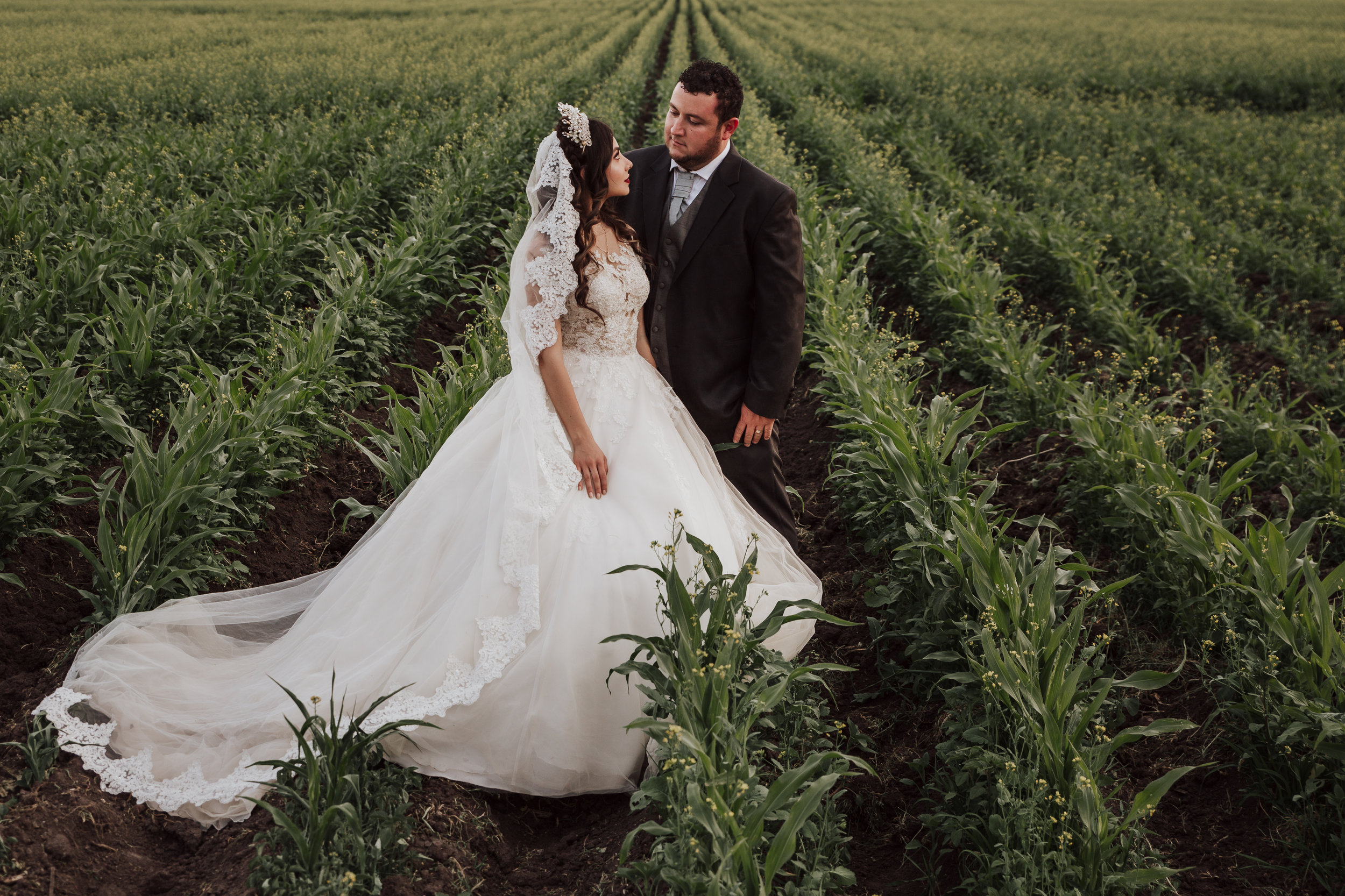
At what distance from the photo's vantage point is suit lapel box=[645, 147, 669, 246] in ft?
11.0

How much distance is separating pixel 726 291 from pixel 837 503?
5.61ft

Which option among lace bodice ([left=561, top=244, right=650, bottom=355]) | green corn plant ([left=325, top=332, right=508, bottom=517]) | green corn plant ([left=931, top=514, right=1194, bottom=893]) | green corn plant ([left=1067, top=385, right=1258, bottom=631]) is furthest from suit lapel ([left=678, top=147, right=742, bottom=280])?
green corn plant ([left=1067, top=385, right=1258, bottom=631])

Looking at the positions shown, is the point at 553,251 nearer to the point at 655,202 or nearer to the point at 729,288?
the point at 655,202

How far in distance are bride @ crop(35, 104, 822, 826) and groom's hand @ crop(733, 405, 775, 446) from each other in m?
0.28

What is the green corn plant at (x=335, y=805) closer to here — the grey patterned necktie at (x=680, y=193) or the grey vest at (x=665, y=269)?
the grey vest at (x=665, y=269)

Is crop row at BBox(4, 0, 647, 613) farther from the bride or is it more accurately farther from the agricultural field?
the bride

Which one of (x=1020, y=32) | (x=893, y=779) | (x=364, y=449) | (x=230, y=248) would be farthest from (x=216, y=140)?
(x=1020, y=32)

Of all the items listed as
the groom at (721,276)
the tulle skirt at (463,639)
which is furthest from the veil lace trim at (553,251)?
the groom at (721,276)

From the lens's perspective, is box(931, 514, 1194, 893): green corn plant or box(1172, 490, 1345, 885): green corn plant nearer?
box(931, 514, 1194, 893): green corn plant

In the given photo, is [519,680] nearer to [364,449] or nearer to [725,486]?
[725,486]

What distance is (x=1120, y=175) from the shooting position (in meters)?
11.1

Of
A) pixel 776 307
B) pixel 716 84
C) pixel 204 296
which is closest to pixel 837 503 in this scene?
pixel 776 307

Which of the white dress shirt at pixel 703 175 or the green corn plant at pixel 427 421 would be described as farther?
the green corn plant at pixel 427 421

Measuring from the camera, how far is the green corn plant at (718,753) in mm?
1877
